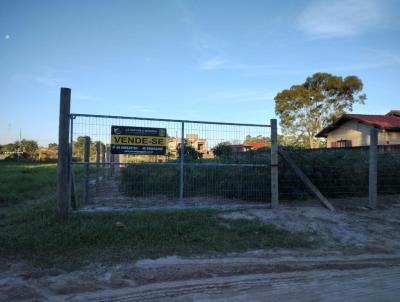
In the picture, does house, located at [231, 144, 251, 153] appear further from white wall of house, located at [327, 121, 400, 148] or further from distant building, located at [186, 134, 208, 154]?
white wall of house, located at [327, 121, 400, 148]

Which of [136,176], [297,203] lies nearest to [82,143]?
[136,176]

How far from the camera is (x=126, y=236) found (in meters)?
Result: 5.98

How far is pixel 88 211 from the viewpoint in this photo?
272 inches

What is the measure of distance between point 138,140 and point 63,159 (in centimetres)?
152

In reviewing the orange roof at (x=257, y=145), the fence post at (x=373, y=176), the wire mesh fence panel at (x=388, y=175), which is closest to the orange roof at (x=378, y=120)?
the wire mesh fence panel at (x=388, y=175)

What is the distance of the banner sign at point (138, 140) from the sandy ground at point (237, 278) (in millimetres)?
2723

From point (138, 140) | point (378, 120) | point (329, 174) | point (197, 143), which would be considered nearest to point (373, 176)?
point (329, 174)

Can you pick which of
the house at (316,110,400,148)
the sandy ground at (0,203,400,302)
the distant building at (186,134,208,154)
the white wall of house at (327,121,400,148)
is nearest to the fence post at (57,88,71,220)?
the sandy ground at (0,203,400,302)

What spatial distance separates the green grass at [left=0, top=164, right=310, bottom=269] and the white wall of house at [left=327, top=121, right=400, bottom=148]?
77.7 ft

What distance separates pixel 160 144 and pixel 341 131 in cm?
2806

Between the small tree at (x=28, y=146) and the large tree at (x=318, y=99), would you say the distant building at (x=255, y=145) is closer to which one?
the large tree at (x=318, y=99)

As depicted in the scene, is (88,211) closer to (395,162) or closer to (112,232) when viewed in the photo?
(112,232)

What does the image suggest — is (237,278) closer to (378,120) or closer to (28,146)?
(378,120)

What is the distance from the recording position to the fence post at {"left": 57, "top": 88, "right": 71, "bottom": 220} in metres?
6.60
